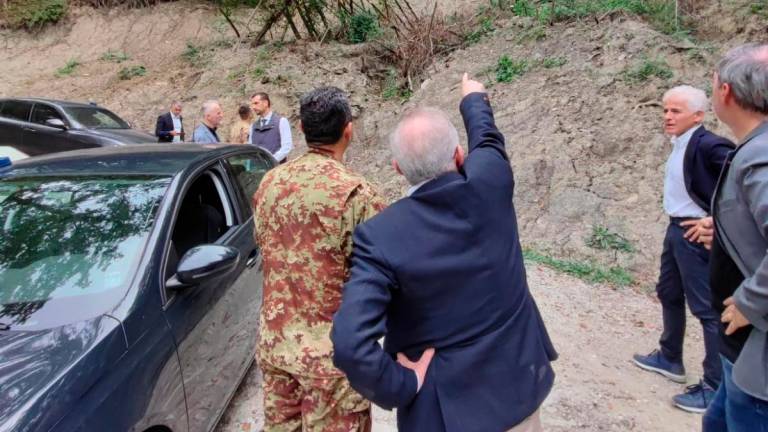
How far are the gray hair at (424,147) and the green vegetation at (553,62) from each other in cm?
785

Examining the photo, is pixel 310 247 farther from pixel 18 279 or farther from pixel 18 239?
pixel 18 239

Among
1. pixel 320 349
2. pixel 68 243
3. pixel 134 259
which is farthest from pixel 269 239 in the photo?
pixel 68 243

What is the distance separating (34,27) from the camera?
17.2 meters

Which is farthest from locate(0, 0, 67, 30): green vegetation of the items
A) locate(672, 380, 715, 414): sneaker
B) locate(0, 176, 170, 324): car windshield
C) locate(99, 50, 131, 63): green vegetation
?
locate(672, 380, 715, 414): sneaker

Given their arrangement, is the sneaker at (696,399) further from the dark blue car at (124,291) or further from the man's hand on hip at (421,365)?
the dark blue car at (124,291)

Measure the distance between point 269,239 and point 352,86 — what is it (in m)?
9.55

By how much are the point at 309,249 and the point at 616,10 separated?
29.8 feet

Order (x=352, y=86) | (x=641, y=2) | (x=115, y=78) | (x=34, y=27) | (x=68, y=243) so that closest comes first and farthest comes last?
(x=68, y=243)
(x=641, y=2)
(x=352, y=86)
(x=115, y=78)
(x=34, y=27)

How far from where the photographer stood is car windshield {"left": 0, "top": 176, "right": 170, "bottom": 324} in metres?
2.19

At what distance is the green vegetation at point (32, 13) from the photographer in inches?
672

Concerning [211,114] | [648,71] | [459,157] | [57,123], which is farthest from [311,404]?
[57,123]

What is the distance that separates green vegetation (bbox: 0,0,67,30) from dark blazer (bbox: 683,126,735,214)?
65.1ft

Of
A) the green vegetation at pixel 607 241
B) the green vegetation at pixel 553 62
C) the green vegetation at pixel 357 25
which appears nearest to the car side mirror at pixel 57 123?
the green vegetation at pixel 357 25

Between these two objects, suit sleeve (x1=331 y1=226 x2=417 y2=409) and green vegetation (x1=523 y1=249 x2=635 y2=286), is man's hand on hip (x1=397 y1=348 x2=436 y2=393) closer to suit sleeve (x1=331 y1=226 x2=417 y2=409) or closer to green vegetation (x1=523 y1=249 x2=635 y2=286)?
suit sleeve (x1=331 y1=226 x2=417 y2=409)
